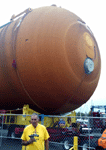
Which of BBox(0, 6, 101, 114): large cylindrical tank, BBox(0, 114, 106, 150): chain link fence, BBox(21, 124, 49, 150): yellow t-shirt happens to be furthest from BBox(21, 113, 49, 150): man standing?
BBox(0, 114, 106, 150): chain link fence

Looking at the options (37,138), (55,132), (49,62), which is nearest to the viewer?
(37,138)

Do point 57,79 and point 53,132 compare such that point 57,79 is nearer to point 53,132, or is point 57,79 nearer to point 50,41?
point 50,41

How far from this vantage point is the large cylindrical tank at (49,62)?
5988 mm

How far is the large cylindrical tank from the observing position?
599cm

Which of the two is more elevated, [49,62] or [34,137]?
[49,62]

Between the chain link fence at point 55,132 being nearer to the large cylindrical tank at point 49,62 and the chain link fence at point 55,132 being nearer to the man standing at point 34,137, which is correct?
the large cylindrical tank at point 49,62

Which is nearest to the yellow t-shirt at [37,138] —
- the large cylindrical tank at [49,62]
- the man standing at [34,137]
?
the man standing at [34,137]

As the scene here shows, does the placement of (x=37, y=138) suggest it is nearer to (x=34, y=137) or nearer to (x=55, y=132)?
(x=34, y=137)

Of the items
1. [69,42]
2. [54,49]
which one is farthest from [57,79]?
[69,42]

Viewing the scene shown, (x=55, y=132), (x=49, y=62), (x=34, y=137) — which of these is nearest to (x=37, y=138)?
(x=34, y=137)

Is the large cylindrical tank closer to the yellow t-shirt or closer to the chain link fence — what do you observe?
the chain link fence

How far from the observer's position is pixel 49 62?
5.92 m

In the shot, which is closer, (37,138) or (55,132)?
(37,138)

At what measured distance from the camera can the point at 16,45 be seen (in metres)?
6.57
